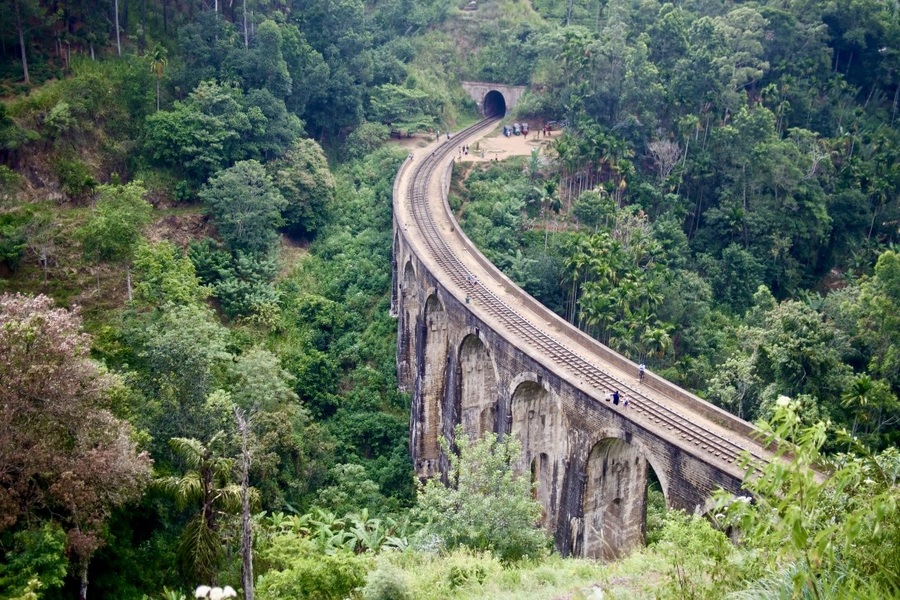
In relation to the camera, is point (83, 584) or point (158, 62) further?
A: point (158, 62)

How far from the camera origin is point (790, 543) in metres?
9.97

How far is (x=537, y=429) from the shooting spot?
112ft

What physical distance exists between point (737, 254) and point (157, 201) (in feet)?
125

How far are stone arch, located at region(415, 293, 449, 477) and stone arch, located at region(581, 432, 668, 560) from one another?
45.4 feet

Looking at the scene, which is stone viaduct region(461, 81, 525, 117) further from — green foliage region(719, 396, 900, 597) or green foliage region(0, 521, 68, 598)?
green foliage region(719, 396, 900, 597)

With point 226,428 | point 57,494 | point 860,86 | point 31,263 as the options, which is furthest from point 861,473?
point 860,86

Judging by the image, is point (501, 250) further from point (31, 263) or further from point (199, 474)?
point (199, 474)

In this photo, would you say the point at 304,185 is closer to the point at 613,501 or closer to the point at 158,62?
the point at 158,62

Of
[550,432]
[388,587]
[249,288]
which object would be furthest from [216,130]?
[388,587]

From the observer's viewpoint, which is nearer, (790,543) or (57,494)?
(790,543)

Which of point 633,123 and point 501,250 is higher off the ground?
point 633,123

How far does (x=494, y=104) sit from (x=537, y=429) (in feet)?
160

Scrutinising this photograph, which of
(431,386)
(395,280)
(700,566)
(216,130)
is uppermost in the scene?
(700,566)

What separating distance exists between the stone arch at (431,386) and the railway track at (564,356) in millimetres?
2971
